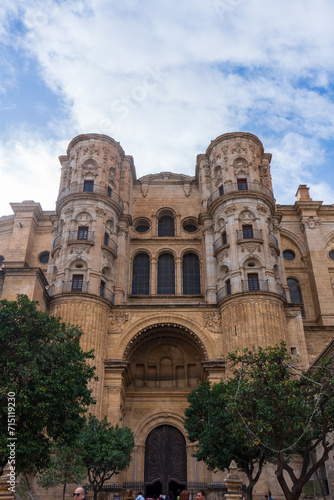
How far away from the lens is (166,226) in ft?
111

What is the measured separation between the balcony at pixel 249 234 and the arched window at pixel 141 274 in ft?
23.1

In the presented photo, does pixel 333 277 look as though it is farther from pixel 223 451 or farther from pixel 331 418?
pixel 331 418

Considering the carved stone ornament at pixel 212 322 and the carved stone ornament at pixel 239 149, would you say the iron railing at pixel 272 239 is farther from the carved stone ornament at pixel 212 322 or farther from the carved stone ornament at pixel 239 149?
the carved stone ornament at pixel 239 149

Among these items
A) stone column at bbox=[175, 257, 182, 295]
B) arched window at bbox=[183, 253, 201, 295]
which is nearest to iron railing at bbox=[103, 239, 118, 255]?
stone column at bbox=[175, 257, 182, 295]

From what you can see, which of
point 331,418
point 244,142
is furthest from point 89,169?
point 331,418

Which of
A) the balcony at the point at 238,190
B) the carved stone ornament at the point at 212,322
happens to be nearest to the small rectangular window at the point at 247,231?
the balcony at the point at 238,190

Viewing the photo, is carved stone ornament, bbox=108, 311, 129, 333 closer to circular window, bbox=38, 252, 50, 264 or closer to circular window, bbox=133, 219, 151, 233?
circular window, bbox=133, 219, 151, 233

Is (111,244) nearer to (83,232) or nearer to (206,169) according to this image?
(83,232)

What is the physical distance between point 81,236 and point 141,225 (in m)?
6.43

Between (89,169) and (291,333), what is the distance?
1699cm

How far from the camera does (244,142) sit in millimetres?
32562

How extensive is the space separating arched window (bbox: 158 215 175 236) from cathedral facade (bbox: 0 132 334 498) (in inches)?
3.2

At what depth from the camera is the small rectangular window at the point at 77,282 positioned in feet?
88.4

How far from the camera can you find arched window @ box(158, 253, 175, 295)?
3077cm
